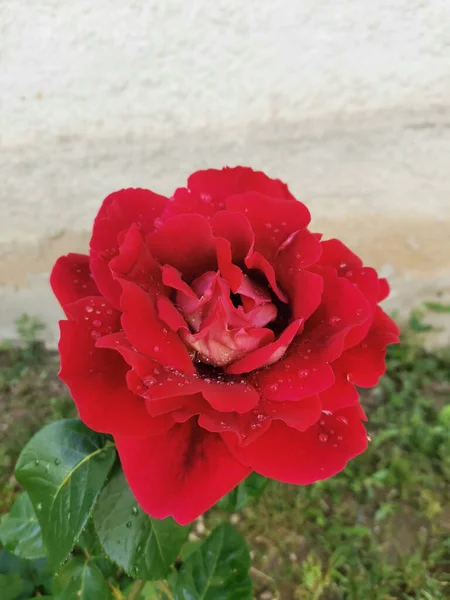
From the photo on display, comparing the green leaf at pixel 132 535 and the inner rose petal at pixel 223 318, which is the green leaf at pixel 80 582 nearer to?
the green leaf at pixel 132 535

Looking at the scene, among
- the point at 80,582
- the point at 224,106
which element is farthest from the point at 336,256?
the point at 224,106

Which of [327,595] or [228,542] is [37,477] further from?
[327,595]

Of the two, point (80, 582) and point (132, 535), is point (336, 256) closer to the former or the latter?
point (132, 535)

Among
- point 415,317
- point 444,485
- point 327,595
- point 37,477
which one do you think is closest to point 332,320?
point 37,477

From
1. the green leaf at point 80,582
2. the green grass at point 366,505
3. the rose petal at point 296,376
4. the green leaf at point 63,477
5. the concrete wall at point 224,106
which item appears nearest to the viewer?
the rose petal at point 296,376

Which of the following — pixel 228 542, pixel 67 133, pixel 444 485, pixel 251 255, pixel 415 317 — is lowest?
pixel 444 485

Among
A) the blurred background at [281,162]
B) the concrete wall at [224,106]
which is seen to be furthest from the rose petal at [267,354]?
the concrete wall at [224,106]
